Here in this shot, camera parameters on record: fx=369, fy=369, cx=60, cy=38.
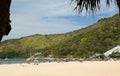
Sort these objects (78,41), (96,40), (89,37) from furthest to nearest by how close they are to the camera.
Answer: (78,41)
(89,37)
(96,40)

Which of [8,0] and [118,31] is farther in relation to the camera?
[118,31]

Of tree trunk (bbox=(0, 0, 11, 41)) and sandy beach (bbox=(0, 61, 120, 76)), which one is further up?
tree trunk (bbox=(0, 0, 11, 41))

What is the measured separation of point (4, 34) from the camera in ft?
8.98

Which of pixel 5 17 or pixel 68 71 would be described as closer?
pixel 5 17

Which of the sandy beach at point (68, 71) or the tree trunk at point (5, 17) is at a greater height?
the tree trunk at point (5, 17)

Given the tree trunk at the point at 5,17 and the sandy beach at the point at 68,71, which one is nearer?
the tree trunk at the point at 5,17

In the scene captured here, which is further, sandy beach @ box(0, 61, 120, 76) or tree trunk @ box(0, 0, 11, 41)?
sandy beach @ box(0, 61, 120, 76)

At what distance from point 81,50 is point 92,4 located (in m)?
145

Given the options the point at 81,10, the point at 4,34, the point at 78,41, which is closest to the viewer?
the point at 4,34

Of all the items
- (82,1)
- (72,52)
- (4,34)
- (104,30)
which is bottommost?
(72,52)

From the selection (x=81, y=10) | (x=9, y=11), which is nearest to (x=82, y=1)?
(x=81, y=10)

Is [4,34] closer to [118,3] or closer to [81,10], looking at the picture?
[81,10]

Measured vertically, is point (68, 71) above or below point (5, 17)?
below

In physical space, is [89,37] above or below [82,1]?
below
